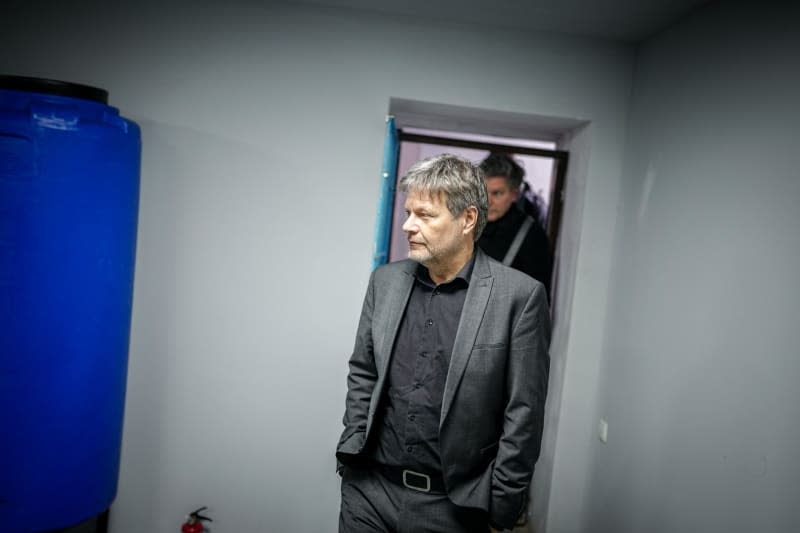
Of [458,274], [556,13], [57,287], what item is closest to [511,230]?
[556,13]

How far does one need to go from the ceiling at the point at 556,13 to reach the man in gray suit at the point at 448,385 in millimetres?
844

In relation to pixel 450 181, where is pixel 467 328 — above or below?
below

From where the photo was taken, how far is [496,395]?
147 cm

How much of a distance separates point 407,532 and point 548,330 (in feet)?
2.14

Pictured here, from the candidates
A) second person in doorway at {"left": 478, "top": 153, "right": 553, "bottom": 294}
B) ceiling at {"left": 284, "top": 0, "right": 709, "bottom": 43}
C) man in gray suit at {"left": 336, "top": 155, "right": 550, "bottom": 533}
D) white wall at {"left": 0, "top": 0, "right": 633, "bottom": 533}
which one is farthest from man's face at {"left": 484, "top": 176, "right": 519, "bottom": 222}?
man in gray suit at {"left": 336, "top": 155, "right": 550, "bottom": 533}

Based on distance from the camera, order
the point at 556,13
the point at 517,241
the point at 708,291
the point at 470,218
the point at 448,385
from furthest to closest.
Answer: the point at 517,241 < the point at 556,13 < the point at 708,291 < the point at 470,218 < the point at 448,385

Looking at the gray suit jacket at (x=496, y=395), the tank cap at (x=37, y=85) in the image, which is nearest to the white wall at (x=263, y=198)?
the tank cap at (x=37, y=85)

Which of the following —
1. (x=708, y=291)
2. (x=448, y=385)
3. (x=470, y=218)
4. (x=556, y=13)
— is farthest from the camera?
(x=556, y=13)

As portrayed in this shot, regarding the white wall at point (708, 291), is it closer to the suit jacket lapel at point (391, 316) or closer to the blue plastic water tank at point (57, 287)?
the suit jacket lapel at point (391, 316)

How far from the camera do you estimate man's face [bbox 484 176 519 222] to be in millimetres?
2463

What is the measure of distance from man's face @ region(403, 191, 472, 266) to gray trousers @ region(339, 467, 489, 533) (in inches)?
24.5

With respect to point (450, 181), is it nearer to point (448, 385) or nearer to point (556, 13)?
point (448, 385)

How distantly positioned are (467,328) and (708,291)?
2.70 feet

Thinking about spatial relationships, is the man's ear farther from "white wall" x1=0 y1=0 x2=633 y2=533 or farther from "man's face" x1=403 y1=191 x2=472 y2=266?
"white wall" x1=0 y1=0 x2=633 y2=533
